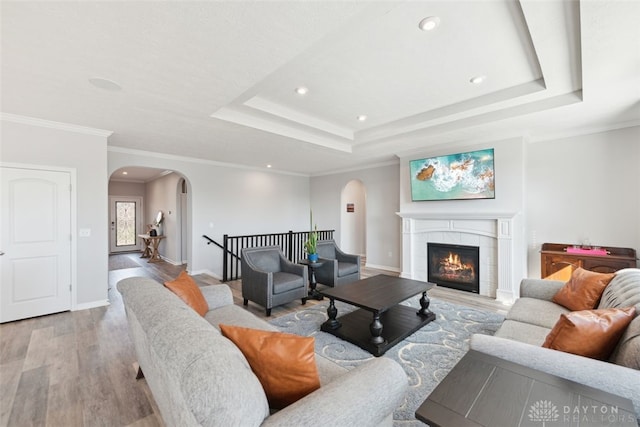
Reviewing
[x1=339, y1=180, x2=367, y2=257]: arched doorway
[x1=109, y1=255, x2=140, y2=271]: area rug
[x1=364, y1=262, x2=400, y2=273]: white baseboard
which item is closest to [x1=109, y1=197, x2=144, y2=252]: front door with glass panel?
[x1=109, y1=255, x2=140, y2=271]: area rug

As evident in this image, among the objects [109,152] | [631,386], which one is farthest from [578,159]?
[109,152]

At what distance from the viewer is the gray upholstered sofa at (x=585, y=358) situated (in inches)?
48.4

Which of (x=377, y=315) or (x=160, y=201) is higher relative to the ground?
(x=160, y=201)

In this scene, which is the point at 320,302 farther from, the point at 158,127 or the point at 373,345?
the point at 158,127

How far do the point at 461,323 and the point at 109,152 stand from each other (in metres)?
6.24

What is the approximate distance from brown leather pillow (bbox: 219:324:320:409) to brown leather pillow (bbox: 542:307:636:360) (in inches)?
56.8

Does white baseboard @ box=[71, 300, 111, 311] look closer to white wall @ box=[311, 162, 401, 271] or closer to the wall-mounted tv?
white wall @ box=[311, 162, 401, 271]

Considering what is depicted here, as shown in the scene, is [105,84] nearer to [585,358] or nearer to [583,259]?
[585,358]

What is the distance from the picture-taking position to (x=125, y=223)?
31.8 feet

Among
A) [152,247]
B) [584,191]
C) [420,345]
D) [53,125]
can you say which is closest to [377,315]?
[420,345]

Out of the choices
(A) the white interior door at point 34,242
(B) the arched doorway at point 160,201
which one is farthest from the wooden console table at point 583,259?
(A) the white interior door at point 34,242

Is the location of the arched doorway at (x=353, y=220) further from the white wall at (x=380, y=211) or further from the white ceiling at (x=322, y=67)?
the white ceiling at (x=322, y=67)

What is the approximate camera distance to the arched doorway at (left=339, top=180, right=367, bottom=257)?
7676 millimetres

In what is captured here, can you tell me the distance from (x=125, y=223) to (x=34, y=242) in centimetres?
693
